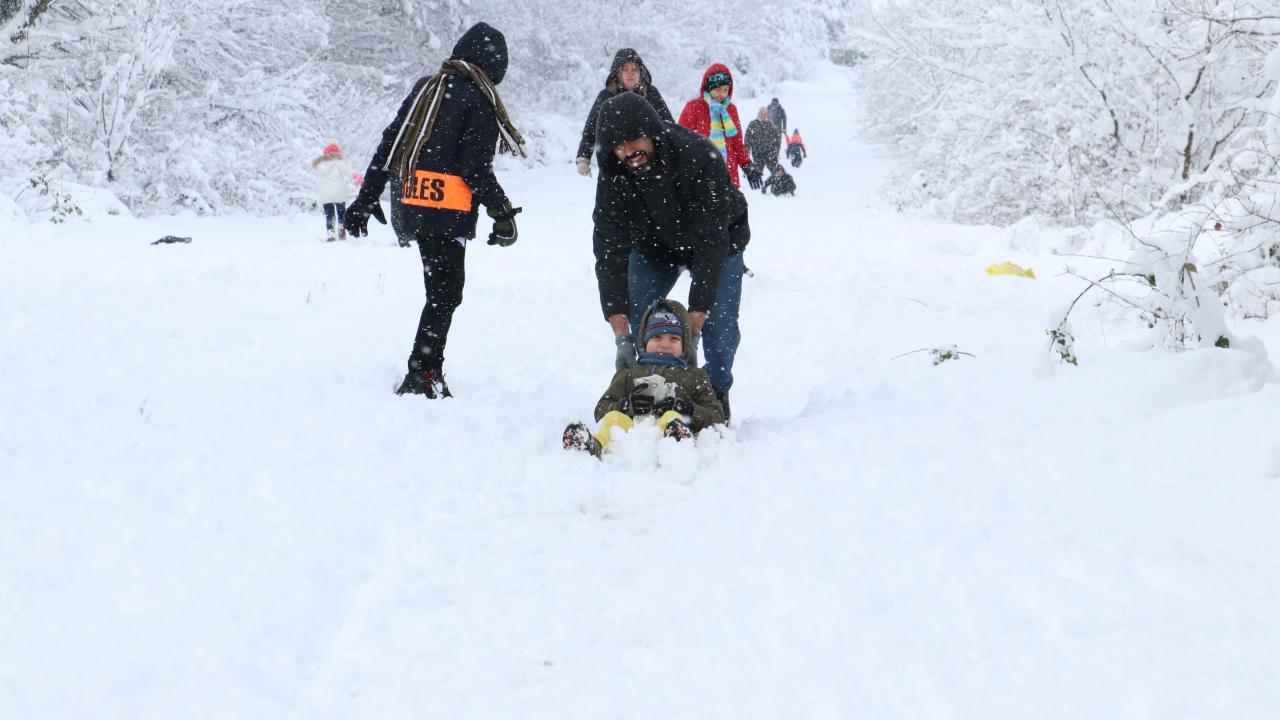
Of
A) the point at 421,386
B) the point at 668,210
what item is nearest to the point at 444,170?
the point at 421,386

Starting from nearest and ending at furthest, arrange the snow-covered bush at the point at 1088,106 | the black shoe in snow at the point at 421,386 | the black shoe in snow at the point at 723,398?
the black shoe in snow at the point at 723,398
the black shoe in snow at the point at 421,386
the snow-covered bush at the point at 1088,106

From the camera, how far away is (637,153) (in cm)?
403

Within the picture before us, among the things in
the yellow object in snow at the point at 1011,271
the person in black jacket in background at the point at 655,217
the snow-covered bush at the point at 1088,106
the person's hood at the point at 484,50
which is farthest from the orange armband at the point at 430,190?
the yellow object in snow at the point at 1011,271

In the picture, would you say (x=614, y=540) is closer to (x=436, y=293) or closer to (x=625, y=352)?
(x=625, y=352)

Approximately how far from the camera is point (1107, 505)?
118 inches

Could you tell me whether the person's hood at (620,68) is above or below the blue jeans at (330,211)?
above

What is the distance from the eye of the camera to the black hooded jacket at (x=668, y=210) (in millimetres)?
4215

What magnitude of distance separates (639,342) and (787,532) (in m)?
1.79

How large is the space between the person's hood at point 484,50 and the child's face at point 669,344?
5.49 ft

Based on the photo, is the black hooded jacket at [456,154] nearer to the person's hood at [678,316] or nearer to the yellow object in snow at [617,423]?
the person's hood at [678,316]

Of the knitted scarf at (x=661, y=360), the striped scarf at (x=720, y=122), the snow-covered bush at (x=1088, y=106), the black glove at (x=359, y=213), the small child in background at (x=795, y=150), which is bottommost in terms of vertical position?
the knitted scarf at (x=661, y=360)

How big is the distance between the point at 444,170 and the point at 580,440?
67.3 inches

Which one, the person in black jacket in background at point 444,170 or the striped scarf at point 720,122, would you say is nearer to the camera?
the person in black jacket in background at point 444,170

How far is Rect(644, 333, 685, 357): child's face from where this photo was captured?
14.8ft
